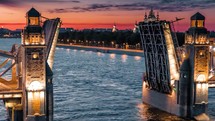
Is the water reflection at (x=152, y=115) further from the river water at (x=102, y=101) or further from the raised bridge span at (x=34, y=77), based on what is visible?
the raised bridge span at (x=34, y=77)

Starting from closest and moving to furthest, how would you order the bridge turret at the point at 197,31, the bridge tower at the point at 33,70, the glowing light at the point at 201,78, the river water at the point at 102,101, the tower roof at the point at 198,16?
the bridge tower at the point at 33,70 < the bridge turret at the point at 197,31 < the tower roof at the point at 198,16 < the glowing light at the point at 201,78 < the river water at the point at 102,101

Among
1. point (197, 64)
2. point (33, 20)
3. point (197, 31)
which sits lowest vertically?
point (197, 64)

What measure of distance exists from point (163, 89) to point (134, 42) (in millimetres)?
120766

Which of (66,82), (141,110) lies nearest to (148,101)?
(141,110)

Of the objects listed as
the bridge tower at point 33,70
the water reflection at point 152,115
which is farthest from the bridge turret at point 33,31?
the water reflection at point 152,115

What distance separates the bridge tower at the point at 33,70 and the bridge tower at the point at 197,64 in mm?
13780

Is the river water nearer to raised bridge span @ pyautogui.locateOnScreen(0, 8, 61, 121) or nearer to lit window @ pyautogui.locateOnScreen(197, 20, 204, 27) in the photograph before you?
raised bridge span @ pyautogui.locateOnScreen(0, 8, 61, 121)

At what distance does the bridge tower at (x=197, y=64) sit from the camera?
37.5m

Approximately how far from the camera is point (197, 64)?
37.7m

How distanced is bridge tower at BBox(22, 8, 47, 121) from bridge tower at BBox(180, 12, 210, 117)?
13.8m

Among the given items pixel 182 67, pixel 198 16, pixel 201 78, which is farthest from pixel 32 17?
pixel 201 78

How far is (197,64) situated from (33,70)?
1545 centimetres

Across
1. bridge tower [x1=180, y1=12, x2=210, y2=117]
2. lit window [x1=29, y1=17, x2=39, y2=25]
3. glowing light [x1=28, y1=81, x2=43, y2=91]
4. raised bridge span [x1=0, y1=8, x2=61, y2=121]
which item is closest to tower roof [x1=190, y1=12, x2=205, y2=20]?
bridge tower [x1=180, y1=12, x2=210, y2=117]

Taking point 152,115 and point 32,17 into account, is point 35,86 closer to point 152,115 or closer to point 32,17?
point 32,17
